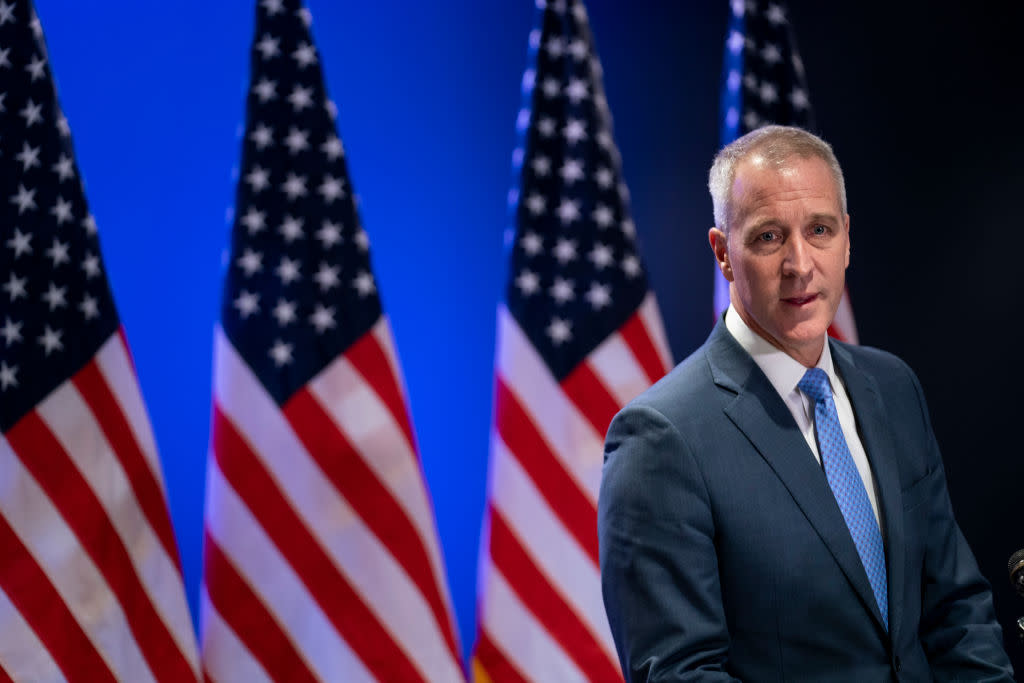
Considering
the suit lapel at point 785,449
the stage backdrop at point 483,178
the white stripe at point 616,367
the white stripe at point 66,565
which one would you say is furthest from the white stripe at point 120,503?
the suit lapel at point 785,449

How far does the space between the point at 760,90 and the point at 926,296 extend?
41.8 inches

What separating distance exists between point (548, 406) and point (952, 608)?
1544mm

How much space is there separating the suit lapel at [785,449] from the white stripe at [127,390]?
5.82 ft

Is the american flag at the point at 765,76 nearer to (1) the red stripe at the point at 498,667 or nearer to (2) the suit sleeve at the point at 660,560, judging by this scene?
(1) the red stripe at the point at 498,667

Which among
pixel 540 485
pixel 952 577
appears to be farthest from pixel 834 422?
pixel 540 485

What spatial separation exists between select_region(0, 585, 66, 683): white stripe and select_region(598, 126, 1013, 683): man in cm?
171

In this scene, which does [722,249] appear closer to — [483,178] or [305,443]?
[305,443]

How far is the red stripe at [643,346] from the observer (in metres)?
3.23

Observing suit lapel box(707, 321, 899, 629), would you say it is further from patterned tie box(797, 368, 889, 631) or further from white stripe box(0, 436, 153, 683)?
white stripe box(0, 436, 153, 683)

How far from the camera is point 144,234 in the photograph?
3.24m

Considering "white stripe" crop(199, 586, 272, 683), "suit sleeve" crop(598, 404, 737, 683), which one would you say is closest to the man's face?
"suit sleeve" crop(598, 404, 737, 683)

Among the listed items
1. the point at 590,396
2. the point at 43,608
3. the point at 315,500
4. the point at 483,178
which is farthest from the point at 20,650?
the point at 483,178

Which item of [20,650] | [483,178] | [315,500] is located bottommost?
[315,500]

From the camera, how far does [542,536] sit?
310 cm
